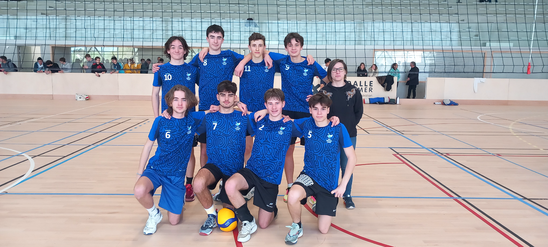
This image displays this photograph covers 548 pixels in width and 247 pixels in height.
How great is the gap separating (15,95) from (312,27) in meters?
9.63

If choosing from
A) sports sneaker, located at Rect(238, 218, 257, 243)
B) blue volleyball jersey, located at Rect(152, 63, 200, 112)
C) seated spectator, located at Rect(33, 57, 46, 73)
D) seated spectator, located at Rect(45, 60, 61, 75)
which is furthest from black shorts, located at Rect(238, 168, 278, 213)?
seated spectator, located at Rect(33, 57, 46, 73)

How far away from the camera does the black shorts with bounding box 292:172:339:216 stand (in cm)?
227

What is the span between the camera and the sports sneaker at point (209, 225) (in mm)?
2258

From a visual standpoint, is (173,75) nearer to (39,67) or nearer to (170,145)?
(170,145)

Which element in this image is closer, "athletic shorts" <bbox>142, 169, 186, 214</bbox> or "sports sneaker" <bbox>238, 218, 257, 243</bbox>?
"sports sneaker" <bbox>238, 218, 257, 243</bbox>

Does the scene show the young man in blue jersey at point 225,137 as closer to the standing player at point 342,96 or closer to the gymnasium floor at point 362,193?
the gymnasium floor at point 362,193

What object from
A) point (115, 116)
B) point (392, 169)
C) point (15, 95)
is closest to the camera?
point (392, 169)

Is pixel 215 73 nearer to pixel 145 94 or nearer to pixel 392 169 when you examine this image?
pixel 392 169

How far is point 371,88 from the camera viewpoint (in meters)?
10.6

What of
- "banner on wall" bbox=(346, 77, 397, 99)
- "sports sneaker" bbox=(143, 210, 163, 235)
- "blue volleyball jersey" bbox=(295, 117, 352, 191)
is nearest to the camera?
"sports sneaker" bbox=(143, 210, 163, 235)

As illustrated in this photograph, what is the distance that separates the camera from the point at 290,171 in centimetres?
300

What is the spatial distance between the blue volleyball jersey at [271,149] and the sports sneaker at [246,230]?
31 cm

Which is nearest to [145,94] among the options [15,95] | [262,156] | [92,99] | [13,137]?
[92,99]

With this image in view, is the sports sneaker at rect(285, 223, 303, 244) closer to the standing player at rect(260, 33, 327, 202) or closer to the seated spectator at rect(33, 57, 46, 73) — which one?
the standing player at rect(260, 33, 327, 202)
